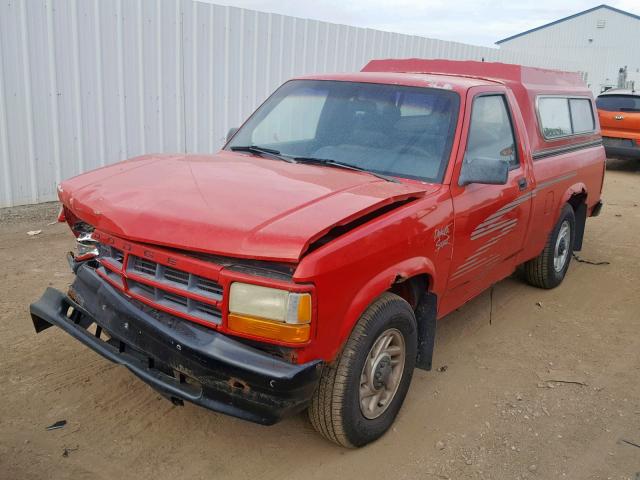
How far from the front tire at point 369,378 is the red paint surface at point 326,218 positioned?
128mm

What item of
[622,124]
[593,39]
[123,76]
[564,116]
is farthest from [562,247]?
[593,39]

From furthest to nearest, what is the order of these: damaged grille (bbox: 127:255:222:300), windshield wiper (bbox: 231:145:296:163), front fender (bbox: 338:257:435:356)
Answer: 1. windshield wiper (bbox: 231:145:296:163)
2. front fender (bbox: 338:257:435:356)
3. damaged grille (bbox: 127:255:222:300)

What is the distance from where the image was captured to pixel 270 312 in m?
2.54

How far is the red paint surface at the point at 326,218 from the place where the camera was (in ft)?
8.55

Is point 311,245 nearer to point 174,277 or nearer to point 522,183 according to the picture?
point 174,277

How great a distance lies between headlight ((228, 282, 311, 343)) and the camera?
2525 mm

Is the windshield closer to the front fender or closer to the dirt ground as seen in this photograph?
the front fender

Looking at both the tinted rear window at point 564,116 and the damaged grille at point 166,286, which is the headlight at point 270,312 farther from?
the tinted rear window at point 564,116

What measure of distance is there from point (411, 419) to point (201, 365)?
4.86ft

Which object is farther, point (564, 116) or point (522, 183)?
point (564, 116)

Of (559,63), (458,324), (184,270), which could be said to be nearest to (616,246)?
(458,324)

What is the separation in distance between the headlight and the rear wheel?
11.8 feet

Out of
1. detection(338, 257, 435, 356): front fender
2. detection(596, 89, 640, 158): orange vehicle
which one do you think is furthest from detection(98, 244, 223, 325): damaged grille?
detection(596, 89, 640, 158): orange vehicle

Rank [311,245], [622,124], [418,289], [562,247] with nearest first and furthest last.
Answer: [311,245]
[418,289]
[562,247]
[622,124]
